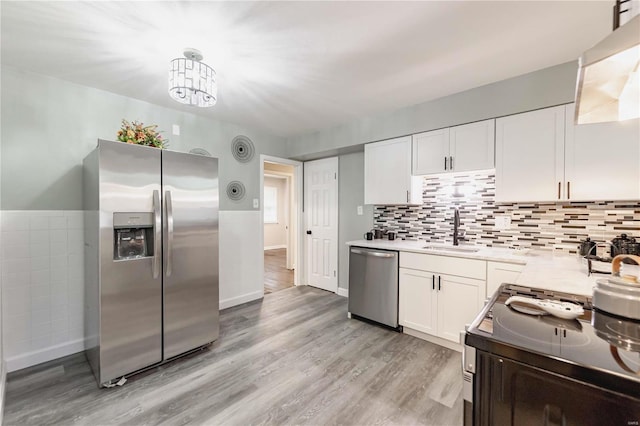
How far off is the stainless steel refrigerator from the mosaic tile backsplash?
2.25 meters

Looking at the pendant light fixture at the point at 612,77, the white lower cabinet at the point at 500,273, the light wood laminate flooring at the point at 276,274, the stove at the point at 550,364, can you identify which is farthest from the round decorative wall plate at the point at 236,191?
the pendant light fixture at the point at 612,77

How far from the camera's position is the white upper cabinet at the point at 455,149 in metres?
2.52

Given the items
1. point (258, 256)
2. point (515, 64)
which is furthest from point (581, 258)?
point (258, 256)

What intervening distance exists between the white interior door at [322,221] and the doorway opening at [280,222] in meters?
0.19

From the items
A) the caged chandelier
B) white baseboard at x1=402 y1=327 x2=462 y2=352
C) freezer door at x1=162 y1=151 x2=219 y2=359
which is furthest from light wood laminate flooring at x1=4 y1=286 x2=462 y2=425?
the caged chandelier

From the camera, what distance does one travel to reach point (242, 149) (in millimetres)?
3676

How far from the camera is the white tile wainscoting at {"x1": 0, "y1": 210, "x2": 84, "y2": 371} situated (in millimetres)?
2164

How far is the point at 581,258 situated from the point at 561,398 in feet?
6.41

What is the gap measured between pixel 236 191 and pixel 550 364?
343 centimetres

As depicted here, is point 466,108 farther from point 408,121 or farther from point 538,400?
point 538,400

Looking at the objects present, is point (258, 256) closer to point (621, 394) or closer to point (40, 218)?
point (40, 218)

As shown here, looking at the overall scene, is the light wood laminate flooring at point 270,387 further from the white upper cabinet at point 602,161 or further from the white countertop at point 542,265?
the white upper cabinet at point 602,161

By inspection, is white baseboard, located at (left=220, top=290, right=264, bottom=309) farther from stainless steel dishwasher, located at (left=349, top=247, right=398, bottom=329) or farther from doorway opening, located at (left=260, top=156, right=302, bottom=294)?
stainless steel dishwasher, located at (left=349, top=247, right=398, bottom=329)

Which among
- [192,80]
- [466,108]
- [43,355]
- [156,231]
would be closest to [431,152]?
[466,108]
